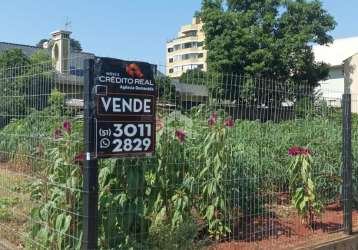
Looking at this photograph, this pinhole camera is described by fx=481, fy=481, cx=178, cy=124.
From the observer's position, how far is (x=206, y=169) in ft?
18.1

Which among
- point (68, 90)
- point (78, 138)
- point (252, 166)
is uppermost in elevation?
point (68, 90)

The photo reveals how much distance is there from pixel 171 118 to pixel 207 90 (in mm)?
484

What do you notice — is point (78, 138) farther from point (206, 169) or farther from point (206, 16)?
point (206, 16)

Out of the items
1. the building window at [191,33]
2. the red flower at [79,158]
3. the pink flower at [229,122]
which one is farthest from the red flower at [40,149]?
the building window at [191,33]

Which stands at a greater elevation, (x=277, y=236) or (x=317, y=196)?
(x=317, y=196)

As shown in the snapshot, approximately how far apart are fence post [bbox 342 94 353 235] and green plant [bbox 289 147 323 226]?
1.46 ft

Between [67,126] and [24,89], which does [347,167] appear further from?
[24,89]

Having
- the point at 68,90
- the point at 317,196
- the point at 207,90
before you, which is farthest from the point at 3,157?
the point at 317,196

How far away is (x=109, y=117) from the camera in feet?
12.7

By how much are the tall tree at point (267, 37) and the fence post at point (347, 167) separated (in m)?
24.9

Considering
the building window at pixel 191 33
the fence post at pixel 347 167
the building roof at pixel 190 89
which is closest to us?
the building roof at pixel 190 89

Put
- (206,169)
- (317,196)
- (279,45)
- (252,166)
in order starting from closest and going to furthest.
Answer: (206,169) < (252,166) < (317,196) < (279,45)

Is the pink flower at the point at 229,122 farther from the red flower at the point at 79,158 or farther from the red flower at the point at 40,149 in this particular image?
the red flower at the point at 40,149

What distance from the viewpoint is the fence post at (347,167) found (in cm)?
689
